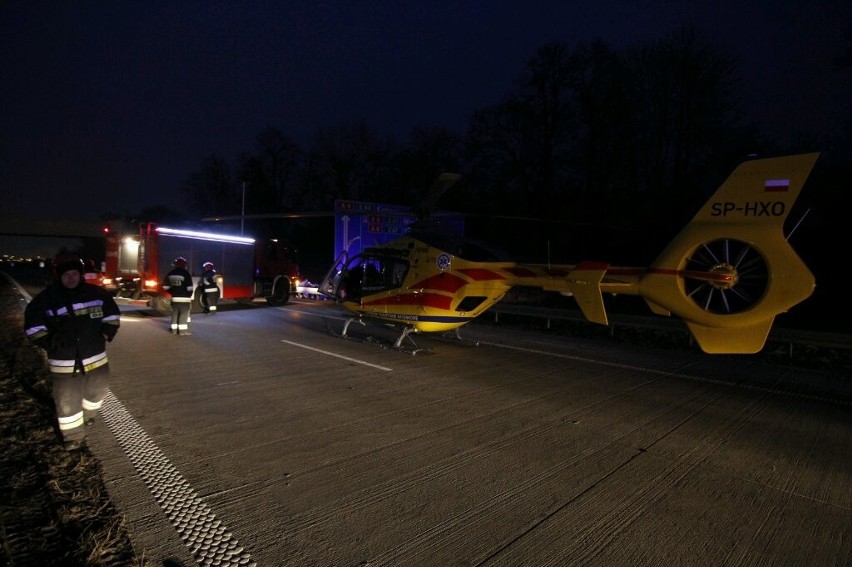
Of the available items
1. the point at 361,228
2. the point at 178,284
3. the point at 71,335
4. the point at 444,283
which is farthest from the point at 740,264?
the point at 361,228

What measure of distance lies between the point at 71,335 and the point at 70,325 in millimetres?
91

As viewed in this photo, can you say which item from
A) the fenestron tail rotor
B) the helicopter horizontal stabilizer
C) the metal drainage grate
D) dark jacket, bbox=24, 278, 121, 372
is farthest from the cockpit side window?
dark jacket, bbox=24, 278, 121, 372

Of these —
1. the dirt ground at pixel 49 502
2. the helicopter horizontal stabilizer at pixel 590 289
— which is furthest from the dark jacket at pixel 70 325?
the helicopter horizontal stabilizer at pixel 590 289

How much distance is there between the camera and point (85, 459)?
13.2ft

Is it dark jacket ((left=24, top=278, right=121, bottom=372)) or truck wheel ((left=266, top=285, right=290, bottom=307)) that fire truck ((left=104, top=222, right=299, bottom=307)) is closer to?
truck wheel ((left=266, top=285, right=290, bottom=307))

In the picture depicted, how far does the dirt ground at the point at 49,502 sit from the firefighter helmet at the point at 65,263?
5.21ft

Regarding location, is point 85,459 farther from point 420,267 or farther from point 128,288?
point 128,288

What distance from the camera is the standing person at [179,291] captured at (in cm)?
1028

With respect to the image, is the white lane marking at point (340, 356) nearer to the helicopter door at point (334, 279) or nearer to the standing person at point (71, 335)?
the helicopter door at point (334, 279)

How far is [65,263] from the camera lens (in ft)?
14.0

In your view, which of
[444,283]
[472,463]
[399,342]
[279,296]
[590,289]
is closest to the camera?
[472,463]

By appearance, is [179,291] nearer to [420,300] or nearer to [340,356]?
[340,356]

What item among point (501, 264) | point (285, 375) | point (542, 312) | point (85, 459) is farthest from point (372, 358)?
point (542, 312)

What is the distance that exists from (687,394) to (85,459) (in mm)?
7202
